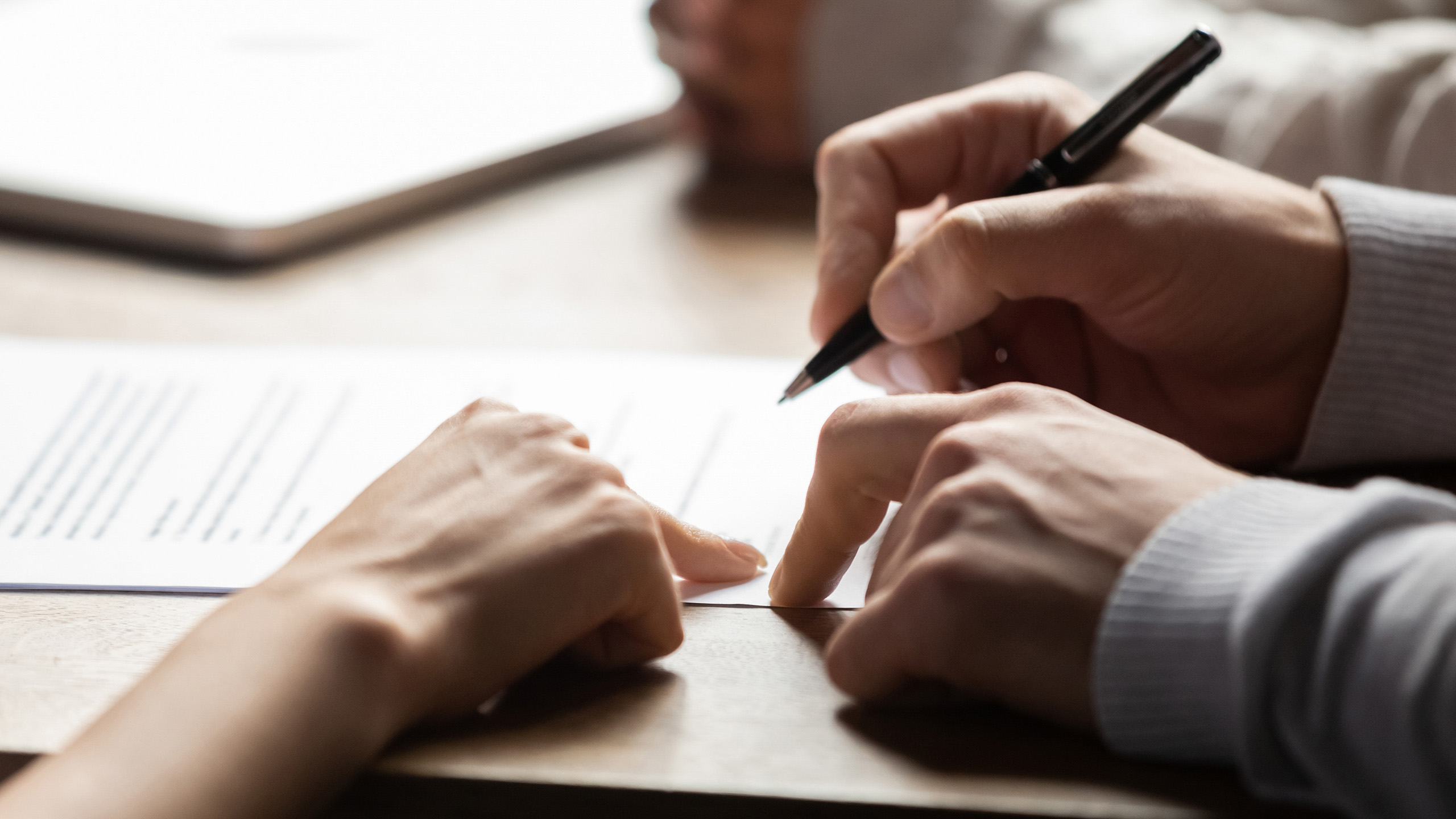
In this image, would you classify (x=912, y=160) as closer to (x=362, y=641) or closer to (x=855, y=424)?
(x=855, y=424)

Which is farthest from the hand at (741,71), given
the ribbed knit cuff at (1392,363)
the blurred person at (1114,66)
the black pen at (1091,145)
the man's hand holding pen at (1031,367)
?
the ribbed knit cuff at (1392,363)

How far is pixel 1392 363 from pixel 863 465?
0.34 metres

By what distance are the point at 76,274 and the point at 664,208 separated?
49 cm

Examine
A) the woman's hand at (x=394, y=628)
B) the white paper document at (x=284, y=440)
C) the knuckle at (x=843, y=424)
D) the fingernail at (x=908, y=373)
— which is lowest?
the white paper document at (x=284, y=440)

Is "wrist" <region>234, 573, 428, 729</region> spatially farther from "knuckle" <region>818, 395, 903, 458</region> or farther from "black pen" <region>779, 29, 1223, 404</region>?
"black pen" <region>779, 29, 1223, 404</region>

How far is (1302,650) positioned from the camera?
41cm

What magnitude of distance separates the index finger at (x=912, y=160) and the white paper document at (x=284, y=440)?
8cm

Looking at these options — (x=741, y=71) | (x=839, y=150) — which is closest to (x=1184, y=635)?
(x=839, y=150)

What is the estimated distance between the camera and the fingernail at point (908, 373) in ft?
2.39

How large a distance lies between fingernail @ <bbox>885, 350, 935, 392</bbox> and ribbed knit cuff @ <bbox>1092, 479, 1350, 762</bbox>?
300 mm

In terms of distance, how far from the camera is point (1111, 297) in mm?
676

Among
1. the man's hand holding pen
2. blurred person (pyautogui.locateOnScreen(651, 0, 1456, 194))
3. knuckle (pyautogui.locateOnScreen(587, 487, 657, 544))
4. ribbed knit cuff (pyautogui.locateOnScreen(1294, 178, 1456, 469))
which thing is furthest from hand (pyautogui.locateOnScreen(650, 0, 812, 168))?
knuckle (pyautogui.locateOnScreen(587, 487, 657, 544))

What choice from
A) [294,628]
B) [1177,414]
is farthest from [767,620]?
[1177,414]

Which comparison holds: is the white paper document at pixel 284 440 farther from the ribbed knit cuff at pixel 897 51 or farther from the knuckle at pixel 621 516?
the ribbed knit cuff at pixel 897 51
